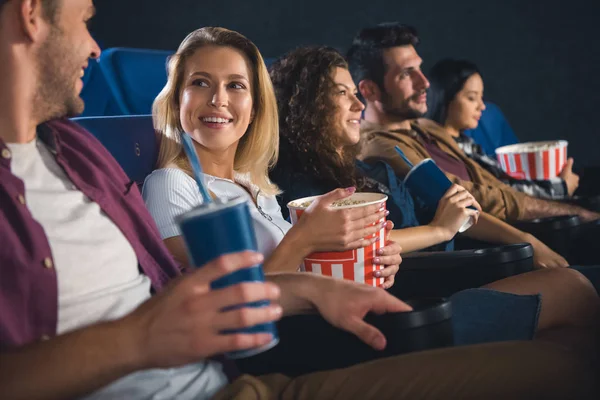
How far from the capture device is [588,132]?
433 cm

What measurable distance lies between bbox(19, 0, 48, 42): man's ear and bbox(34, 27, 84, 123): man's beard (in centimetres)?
1

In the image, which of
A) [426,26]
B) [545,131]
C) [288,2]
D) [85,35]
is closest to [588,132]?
[545,131]

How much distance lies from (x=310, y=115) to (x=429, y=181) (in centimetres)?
36

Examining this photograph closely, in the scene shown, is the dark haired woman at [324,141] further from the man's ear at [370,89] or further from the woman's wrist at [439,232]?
the man's ear at [370,89]

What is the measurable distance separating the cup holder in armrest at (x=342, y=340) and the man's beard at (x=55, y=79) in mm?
444

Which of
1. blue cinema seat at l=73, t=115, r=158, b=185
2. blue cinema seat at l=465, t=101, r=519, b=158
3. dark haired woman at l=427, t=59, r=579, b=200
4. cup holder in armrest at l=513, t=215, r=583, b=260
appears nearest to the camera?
blue cinema seat at l=73, t=115, r=158, b=185

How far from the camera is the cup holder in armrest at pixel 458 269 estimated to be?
1464 mm

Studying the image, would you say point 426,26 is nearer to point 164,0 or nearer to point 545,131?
point 545,131

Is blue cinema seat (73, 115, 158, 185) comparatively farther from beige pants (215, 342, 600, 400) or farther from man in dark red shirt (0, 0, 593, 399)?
beige pants (215, 342, 600, 400)

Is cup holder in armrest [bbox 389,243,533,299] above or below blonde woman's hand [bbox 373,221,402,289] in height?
below

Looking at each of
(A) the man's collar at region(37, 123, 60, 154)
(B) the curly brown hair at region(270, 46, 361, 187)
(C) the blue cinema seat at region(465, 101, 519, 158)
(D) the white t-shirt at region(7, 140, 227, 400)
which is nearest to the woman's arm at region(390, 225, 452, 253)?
(B) the curly brown hair at region(270, 46, 361, 187)

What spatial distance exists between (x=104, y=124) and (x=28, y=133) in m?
0.52

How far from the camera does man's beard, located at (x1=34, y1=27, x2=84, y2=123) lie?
2.93ft

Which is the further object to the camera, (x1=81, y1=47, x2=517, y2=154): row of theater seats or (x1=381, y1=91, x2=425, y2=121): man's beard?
(x1=381, y1=91, x2=425, y2=121): man's beard
